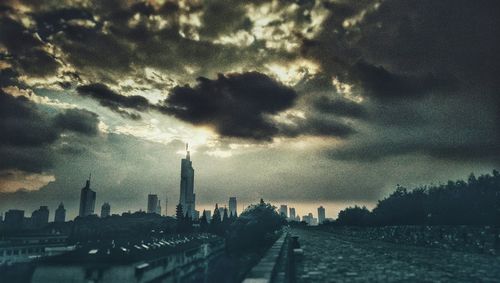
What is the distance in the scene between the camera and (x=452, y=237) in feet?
60.1

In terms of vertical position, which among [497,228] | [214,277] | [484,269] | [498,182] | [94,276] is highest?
[498,182]

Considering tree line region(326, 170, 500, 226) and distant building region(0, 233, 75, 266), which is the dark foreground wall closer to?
tree line region(326, 170, 500, 226)

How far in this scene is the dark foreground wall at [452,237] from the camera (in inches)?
596

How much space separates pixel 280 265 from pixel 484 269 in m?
6.72

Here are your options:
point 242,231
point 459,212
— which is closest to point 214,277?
point 242,231

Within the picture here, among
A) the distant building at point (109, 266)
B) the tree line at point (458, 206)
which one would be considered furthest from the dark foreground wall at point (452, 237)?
the distant building at point (109, 266)

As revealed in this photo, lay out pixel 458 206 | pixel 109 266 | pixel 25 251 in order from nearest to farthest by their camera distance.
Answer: pixel 109 266
pixel 458 206
pixel 25 251

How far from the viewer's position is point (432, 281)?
7.94m

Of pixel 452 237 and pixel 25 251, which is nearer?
pixel 452 237

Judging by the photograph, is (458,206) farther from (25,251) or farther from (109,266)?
(25,251)

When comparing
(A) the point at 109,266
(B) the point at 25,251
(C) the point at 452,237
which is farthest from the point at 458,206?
(B) the point at 25,251

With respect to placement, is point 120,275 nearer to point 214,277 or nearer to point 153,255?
point 153,255

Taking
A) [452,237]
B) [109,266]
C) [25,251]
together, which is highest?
[452,237]

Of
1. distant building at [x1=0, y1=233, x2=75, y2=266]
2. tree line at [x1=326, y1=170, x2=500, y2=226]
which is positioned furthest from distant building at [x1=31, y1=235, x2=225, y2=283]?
tree line at [x1=326, y1=170, x2=500, y2=226]
